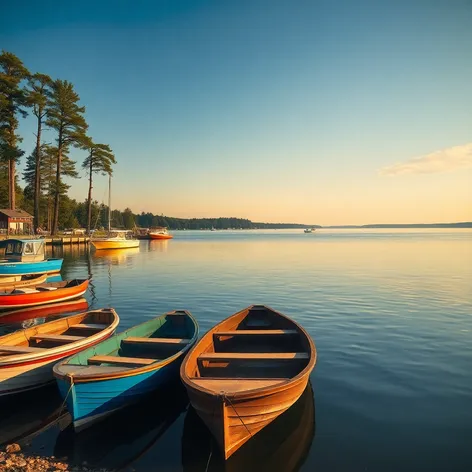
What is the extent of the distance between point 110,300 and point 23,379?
1360cm

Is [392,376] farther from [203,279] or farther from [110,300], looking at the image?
[203,279]

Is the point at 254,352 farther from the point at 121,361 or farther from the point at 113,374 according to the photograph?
the point at 113,374

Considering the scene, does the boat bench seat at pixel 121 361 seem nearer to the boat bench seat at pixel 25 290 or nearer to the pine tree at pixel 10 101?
the boat bench seat at pixel 25 290

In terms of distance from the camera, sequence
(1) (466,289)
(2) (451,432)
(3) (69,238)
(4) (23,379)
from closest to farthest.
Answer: (2) (451,432) → (4) (23,379) → (1) (466,289) → (3) (69,238)

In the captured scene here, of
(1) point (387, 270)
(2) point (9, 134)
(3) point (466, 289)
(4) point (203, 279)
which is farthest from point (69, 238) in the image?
(3) point (466, 289)

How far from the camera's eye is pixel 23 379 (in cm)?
884

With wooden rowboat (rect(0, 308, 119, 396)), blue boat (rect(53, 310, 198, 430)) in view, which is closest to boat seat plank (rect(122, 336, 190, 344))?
blue boat (rect(53, 310, 198, 430))

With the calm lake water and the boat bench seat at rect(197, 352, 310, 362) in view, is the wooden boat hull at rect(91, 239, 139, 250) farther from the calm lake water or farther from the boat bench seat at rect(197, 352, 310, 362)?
the boat bench seat at rect(197, 352, 310, 362)

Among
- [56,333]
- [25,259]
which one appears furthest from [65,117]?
[56,333]

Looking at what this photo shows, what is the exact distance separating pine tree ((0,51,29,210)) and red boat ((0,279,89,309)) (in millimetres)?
34171

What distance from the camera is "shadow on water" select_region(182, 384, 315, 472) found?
664 cm

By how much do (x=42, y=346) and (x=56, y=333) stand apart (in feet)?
3.19

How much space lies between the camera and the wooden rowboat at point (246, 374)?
21.5 feet

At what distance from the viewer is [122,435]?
7.62 metres
